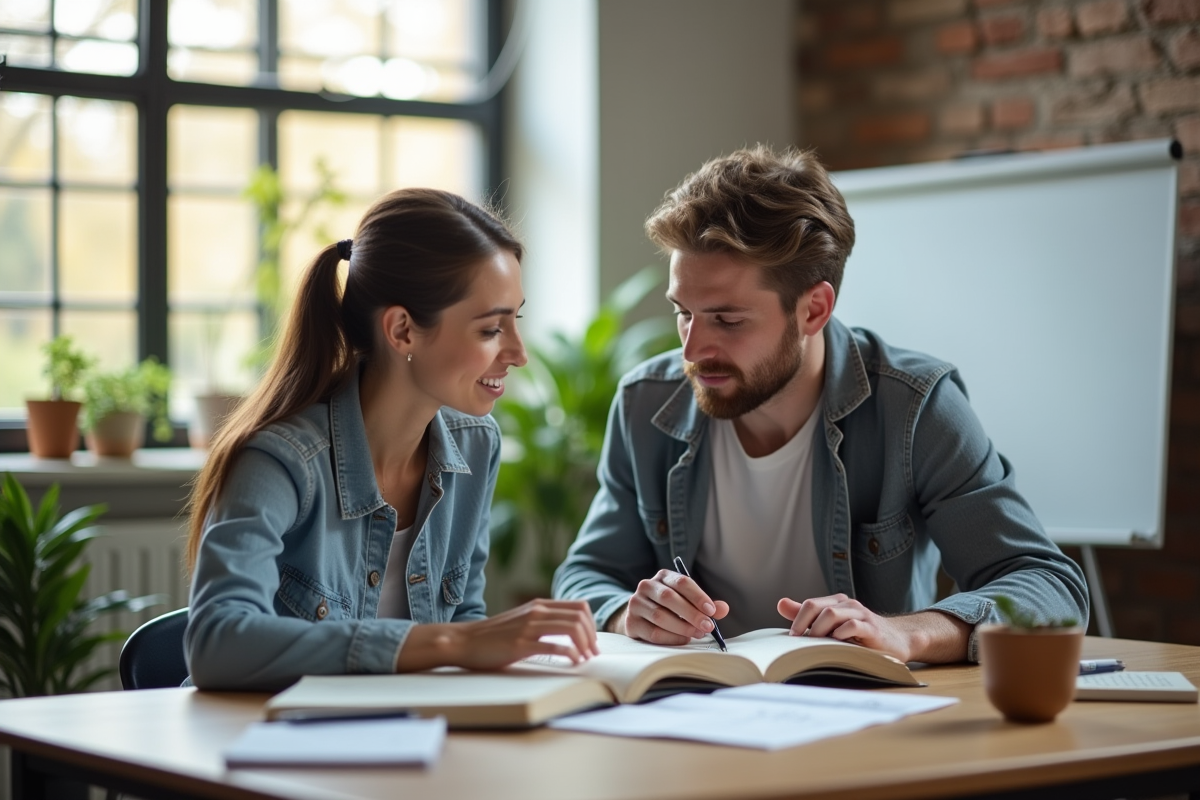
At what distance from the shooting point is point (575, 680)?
1425 millimetres

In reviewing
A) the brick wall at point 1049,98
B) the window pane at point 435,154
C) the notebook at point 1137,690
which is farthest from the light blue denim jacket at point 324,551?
the window pane at point 435,154

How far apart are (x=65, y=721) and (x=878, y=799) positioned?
0.82m

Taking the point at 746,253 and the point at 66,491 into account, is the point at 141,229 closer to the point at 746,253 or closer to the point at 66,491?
the point at 66,491

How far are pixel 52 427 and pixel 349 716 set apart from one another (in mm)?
2336

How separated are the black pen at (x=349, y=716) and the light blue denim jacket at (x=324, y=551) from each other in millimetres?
206

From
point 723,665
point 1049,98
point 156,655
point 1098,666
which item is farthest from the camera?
point 1049,98

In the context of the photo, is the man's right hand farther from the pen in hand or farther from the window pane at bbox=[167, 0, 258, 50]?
the window pane at bbox=[167, 0, 258, 50]

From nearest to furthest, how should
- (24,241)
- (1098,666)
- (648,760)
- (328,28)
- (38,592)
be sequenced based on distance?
(648,760)
(1098,666)
(38,592)
(24,241)
(328,28)

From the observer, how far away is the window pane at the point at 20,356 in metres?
3.63

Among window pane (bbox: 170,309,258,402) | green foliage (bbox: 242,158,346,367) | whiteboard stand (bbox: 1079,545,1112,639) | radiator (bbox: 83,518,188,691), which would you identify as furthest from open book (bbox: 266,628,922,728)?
window pane (bbox: 170,309,258,402)

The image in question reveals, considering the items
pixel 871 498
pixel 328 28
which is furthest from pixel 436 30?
pixel 871 498

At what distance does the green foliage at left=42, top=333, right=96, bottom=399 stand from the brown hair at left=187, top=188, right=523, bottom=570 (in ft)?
5.21

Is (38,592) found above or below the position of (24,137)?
below

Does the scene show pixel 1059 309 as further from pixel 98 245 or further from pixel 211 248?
pixel 98 245
